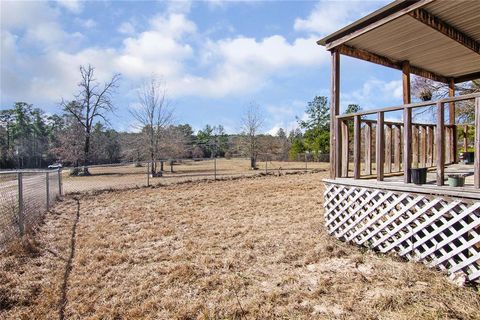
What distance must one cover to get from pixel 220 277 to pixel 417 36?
4509 millimetres

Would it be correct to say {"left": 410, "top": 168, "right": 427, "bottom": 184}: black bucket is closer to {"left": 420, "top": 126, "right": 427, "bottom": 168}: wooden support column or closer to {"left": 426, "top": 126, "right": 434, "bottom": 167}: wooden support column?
{"left": 420, "top": 126, "right": 427, "bottom": 168}: wooden support column

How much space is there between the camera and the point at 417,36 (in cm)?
415

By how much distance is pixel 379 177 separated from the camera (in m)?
3.55

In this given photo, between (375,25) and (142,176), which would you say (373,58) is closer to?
(375,25)

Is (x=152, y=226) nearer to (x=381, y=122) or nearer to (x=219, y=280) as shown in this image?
(x=219, y=280)

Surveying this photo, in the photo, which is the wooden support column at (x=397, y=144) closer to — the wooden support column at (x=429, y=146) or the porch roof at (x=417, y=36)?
the wooden support column at (x=429, y=146)

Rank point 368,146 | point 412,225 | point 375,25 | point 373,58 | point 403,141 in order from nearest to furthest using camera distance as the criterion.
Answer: point 412,225
point 403,141
point 375,25
point 368,146
point 373,58

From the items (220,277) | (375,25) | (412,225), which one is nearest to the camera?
(220,277)

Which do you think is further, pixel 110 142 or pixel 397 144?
pixel 110 142

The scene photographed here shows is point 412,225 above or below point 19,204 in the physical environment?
below

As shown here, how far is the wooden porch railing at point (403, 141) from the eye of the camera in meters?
2.86

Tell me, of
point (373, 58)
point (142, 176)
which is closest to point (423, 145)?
point (373, 58)

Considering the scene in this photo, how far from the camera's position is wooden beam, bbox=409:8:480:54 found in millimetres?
3491

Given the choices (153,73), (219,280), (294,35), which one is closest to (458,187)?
(219,280)
